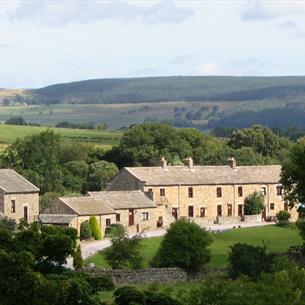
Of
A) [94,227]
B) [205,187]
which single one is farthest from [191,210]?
[94,227]

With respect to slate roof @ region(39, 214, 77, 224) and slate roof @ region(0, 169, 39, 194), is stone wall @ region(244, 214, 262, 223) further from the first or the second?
slate roof @ region(39, 214, 77, 224)

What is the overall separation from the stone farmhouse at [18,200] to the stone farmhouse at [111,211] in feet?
11.4

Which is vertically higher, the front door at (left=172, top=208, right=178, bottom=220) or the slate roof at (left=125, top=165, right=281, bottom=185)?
the slate roof at (left=125, top=165, right=281, bottom=185)

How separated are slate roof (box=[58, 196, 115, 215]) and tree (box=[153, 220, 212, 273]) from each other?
17.1 metres

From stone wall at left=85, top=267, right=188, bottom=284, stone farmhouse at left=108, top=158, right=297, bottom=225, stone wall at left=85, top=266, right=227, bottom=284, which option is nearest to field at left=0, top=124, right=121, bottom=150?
stone farmhouse at left=108, top=158, right=297, bottom=225

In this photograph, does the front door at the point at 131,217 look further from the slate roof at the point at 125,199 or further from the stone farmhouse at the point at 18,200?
the stone farmhouse at the point at 18,200

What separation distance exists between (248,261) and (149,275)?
510 centimetres

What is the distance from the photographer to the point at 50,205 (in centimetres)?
9206

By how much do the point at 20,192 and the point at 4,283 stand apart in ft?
155

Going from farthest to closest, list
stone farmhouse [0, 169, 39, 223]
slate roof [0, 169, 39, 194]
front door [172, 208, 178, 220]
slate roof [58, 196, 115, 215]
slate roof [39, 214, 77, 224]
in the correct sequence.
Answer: front door [172, 208, 178, 220] < slate roof [0, 169, 39, 194] < stone farmhouse [0, 169, 39, 223] < slate roof [58, 196, 115, 215] < slate roof [39, 214, 77, 224]

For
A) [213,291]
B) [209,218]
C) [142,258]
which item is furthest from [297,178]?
[213,291]

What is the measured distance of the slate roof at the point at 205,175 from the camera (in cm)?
10400

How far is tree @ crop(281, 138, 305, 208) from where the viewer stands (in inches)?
3302

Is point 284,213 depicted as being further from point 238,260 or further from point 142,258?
point 238,260
